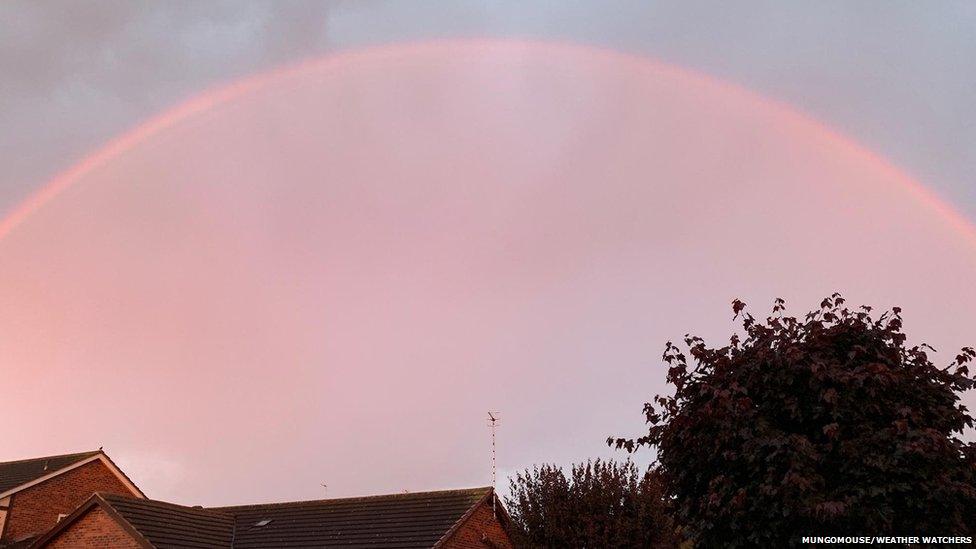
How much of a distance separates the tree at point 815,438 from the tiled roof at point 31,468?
37.4m

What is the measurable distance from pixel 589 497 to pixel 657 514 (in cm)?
175

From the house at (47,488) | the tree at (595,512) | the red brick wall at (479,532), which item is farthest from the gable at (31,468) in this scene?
the tree at (595,512)

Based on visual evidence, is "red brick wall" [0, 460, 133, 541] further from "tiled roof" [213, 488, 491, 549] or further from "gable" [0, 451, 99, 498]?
"tiled roof" [213, 488, 491, 549]

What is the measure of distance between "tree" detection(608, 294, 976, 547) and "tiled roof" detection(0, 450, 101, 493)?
1474 inches

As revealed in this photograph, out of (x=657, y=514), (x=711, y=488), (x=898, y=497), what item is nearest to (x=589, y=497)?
(x=657, y=514)

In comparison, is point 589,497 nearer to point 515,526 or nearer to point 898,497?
point 515,526

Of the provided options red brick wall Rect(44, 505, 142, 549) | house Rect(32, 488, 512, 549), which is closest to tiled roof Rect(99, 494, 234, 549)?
house Rect(32, 488, 512, 549)

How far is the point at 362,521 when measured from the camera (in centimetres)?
3030

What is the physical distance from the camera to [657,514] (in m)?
19.3

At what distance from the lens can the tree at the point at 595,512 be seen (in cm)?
1917

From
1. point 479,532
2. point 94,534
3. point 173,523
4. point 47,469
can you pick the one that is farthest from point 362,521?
point 47,469

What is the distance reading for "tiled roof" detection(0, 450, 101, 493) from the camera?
128ft

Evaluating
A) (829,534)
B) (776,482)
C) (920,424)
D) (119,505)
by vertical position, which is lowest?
(829,534)

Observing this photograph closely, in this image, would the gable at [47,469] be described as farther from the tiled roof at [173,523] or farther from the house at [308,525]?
the house at [308,525]
